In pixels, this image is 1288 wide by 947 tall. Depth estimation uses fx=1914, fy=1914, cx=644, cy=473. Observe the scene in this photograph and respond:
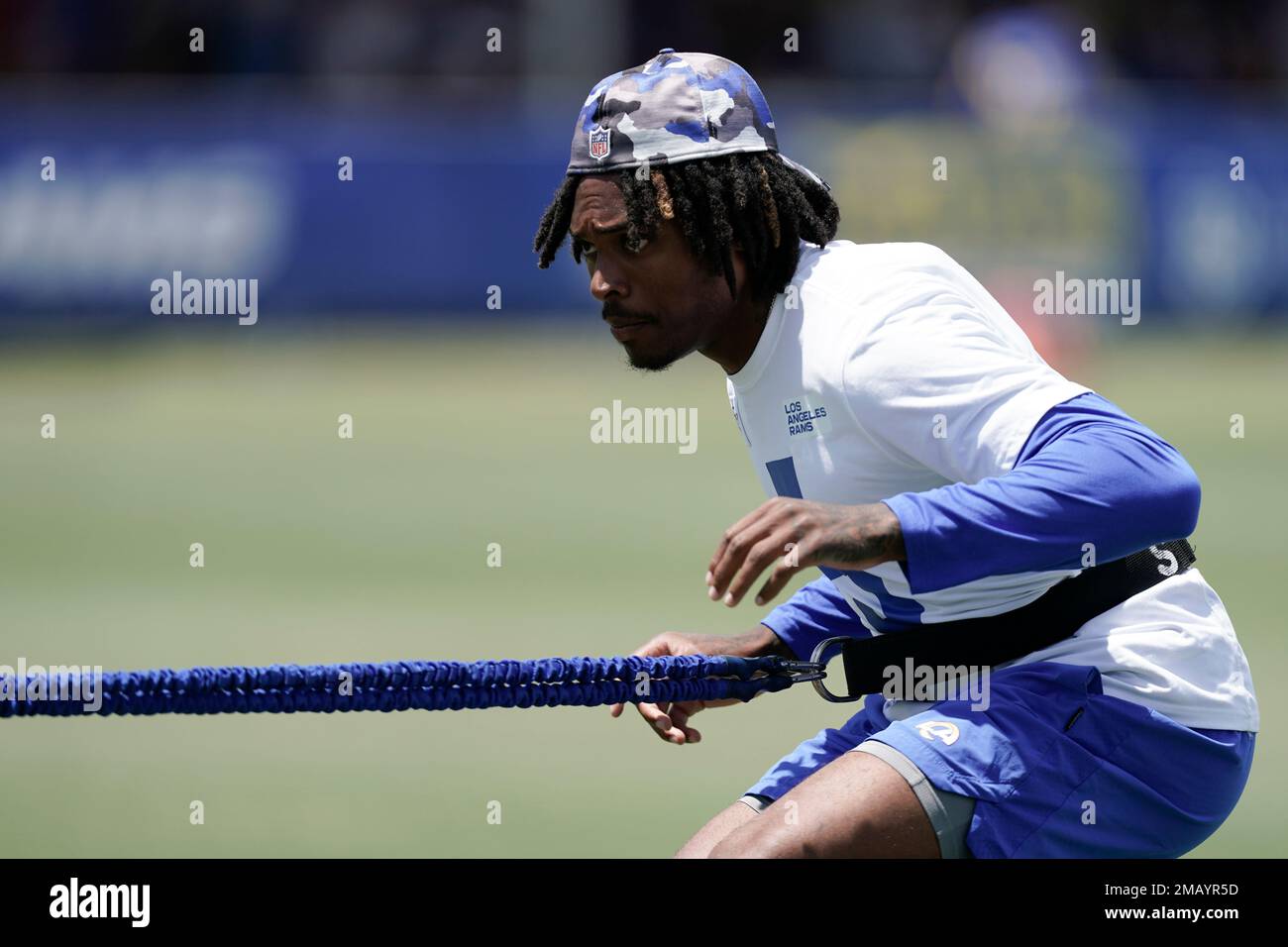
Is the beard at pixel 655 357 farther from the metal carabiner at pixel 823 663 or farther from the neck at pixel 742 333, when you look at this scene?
the metal carabiner at pixel 823 663

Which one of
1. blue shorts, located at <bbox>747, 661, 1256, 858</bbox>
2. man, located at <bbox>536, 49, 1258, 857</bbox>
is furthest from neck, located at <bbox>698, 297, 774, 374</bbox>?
blue shorts, located at <bbox>747, 661, 1256, 858</bbox>

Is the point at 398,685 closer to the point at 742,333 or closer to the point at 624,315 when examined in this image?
the point at 624,315

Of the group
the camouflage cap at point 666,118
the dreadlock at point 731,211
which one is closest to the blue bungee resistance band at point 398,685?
the dreadlock at point 731,211

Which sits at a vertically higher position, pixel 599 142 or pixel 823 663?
pixel 599 142

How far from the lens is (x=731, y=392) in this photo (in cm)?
428

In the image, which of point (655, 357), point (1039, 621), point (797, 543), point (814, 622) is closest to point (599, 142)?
point (655, 357)

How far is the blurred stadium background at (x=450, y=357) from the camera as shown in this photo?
25.0 ft

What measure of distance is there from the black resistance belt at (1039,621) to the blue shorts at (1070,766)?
0.20 feet

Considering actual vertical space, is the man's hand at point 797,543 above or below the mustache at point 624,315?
below

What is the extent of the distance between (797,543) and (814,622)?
1.18 meters

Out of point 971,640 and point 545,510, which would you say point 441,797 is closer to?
point 971,640

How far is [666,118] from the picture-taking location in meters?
4.04

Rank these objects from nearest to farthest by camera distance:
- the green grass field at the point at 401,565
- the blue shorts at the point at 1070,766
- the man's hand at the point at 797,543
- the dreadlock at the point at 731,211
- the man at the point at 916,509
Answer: the man's hand at the point at 797,543 → the man at the point at 916,509 → the blue shorts at the point at 1070,766 → the dreadlock at the point at 731,211 → the green grass field at the point at 401,565

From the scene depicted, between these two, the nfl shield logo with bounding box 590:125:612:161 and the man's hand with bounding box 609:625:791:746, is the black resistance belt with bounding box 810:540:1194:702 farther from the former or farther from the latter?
the nfl shield logo with bounding box 590:125:612:161
